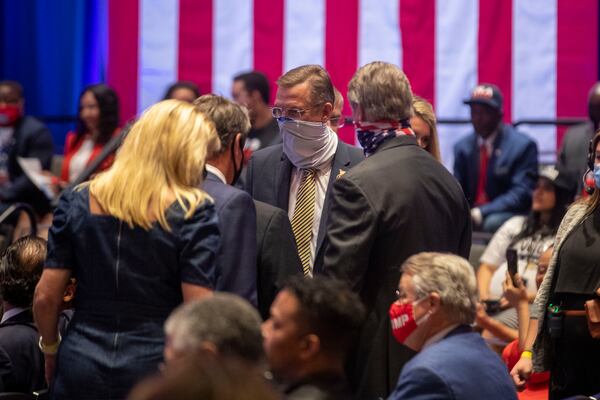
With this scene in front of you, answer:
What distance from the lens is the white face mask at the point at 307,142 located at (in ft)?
15.4

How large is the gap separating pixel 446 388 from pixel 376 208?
894 millimetres

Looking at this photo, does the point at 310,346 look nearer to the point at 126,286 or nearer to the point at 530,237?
the point at 126,286

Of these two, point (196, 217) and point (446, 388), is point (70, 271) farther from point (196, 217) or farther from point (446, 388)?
point (446, 388)

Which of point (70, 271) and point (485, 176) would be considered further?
point (485, 176)

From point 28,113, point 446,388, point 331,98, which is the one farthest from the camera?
point 28,113

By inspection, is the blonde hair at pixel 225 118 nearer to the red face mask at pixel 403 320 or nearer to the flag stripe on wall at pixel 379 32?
the red face mask at pixel 403 320

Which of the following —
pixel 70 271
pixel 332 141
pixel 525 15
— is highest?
pixel 525 15

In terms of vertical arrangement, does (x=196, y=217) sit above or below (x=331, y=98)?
below

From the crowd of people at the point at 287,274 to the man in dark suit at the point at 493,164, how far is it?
7.95 ft

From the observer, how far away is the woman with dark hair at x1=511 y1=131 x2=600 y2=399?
4594mm

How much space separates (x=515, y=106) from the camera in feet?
30.8

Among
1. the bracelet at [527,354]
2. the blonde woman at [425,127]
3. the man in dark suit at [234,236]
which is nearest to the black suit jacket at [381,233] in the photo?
the man in dark suit at [234,236]

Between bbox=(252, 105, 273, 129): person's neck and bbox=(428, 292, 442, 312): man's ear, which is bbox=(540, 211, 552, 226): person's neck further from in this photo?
bbox=(428, 292, 442, 312): man's ear

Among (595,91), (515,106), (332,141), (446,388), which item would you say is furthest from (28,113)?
(446,388)
